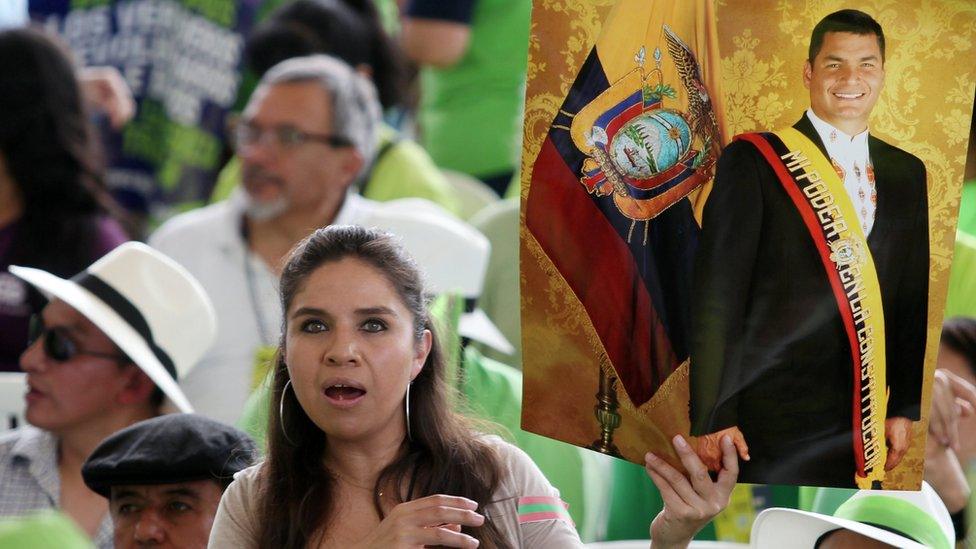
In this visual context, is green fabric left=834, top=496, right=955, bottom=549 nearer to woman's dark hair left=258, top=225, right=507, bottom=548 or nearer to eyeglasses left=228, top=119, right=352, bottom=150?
woman's dark hair left=258, top=225, right=507, bottom=548

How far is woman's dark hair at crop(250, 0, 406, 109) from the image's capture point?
5996mm

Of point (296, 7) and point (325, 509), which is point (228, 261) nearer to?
point (296, 7)

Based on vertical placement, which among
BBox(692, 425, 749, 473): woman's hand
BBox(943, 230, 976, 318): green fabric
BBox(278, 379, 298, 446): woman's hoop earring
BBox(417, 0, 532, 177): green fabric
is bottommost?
BBox(692, 425, 749, 473): woman's hand

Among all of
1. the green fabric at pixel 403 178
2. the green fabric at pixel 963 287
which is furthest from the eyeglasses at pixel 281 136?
the green fabric at pixel 963 287

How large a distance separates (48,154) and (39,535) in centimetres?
262

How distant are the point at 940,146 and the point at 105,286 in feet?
6.98

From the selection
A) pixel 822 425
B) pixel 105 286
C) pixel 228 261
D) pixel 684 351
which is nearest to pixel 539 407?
pixel 684 351

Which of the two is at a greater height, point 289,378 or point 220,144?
point 220,144

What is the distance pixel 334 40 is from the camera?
241 inches

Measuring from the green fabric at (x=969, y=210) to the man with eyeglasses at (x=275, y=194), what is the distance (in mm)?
1603

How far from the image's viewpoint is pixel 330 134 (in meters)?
5.04

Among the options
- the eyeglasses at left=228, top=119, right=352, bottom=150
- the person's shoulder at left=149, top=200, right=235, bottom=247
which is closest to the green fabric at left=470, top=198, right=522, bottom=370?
the eyeglasses at left=228, top=119, right=352, bottom=150

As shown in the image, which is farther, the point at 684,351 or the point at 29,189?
the point at 29,189

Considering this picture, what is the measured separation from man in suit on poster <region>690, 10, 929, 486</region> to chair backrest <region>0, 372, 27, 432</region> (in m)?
2.09
